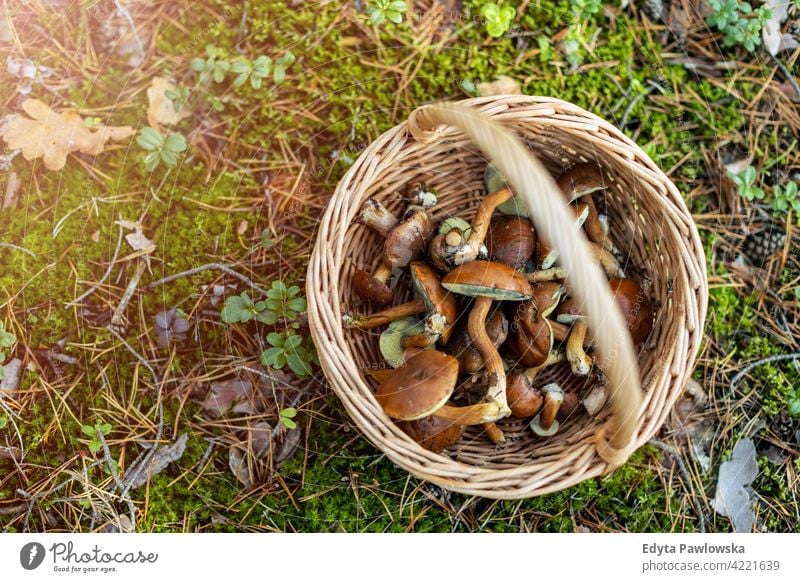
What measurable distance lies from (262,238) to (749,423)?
1.54m

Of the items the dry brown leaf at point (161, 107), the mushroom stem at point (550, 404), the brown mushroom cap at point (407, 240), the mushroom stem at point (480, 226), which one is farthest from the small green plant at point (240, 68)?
the mushroom stem at point (550, 404)

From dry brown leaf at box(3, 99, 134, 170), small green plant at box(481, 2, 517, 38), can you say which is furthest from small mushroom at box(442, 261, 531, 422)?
dry brown leaf at box(3, 99, 134, 170)

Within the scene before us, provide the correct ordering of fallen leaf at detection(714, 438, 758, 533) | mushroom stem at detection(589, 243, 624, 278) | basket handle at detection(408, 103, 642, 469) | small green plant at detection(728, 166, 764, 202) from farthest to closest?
small green plant at detection(728, 166, 764, 202), fallen leaf at detection(714, 438, 758, 533), mushroom stem at detection(589, 243, 624, 278), basket handle at detection(408, 103, 642, 469)

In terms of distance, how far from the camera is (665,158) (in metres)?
1.93

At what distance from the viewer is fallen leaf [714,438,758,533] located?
1765mm

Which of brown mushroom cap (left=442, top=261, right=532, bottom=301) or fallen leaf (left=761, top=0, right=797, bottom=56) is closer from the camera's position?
brown mushroom cap (left=442, top=261, right=532, bottom=301)

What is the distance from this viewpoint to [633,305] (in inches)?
63.1

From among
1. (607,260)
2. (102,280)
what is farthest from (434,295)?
(102,280)

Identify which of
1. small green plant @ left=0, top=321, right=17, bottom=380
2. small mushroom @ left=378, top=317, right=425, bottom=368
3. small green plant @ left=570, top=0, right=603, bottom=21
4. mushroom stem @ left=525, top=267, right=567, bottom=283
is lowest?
small green plant @ left=0, top=321, right=17, bottom=380

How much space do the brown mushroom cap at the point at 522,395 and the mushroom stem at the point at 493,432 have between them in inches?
2.5

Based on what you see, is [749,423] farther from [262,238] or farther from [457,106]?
[262,238]

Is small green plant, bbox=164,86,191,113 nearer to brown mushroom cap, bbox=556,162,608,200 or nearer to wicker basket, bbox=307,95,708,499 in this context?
wicker basket, bbox=307,95,708,499
